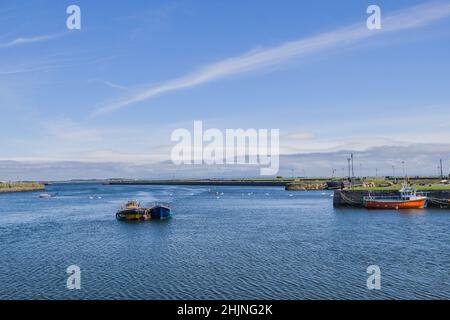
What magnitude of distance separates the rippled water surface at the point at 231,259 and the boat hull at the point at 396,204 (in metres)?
14.6

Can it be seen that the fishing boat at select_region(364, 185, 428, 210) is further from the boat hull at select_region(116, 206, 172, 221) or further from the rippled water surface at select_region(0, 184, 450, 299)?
the boat hull at select_region(116, 206, 172, 221)

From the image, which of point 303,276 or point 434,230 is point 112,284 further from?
point 434,230

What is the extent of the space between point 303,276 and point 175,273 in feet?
37.0

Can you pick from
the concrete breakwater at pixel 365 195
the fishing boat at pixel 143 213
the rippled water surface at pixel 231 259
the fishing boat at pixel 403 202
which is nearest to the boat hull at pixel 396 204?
the fishing boat at pixel 403 202

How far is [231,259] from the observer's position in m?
42.1

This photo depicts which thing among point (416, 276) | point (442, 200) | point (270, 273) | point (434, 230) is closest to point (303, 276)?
point (270, 273)

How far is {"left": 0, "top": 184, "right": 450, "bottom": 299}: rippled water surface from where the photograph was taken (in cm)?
3122

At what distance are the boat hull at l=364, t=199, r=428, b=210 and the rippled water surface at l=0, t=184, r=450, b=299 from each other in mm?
14569

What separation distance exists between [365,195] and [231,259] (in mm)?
64829

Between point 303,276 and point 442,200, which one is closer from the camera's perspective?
point 303,276

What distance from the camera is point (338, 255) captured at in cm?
4288

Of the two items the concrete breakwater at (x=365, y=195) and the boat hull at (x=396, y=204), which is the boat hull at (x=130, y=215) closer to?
the concrete breakwater at (x=365, y=195)
